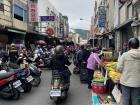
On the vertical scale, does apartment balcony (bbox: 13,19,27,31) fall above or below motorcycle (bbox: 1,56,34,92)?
above

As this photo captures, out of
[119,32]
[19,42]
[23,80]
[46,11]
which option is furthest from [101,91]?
[46,11]

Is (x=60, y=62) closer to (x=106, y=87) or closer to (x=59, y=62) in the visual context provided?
(x=59, y=62)

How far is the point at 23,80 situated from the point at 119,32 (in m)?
16.9

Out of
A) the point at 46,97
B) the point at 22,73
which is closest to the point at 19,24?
the point at 22,73

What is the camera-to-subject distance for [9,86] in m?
11.7

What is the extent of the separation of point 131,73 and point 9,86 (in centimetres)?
528

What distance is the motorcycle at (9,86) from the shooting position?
11.4 m

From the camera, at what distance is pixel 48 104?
1109 cm

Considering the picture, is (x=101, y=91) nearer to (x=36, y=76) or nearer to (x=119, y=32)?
(x=36, y=76)

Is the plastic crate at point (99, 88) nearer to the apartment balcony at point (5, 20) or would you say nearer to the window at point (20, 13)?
the apartment balcony at point (5, 20)

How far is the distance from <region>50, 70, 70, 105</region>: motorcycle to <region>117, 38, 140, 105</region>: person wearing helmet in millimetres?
3266

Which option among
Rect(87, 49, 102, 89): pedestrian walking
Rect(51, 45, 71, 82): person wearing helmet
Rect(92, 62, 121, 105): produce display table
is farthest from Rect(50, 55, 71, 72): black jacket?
Rect(87, 49, 102, 89): pedestrian walking

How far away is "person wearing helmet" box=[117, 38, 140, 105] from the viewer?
7566 mm

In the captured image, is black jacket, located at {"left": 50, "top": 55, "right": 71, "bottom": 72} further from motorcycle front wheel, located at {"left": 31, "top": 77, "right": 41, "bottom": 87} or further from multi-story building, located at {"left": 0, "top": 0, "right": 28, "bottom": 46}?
multi-story building, located at {"left": 0, "top": 0, "right": 28, "bottom": 46}
